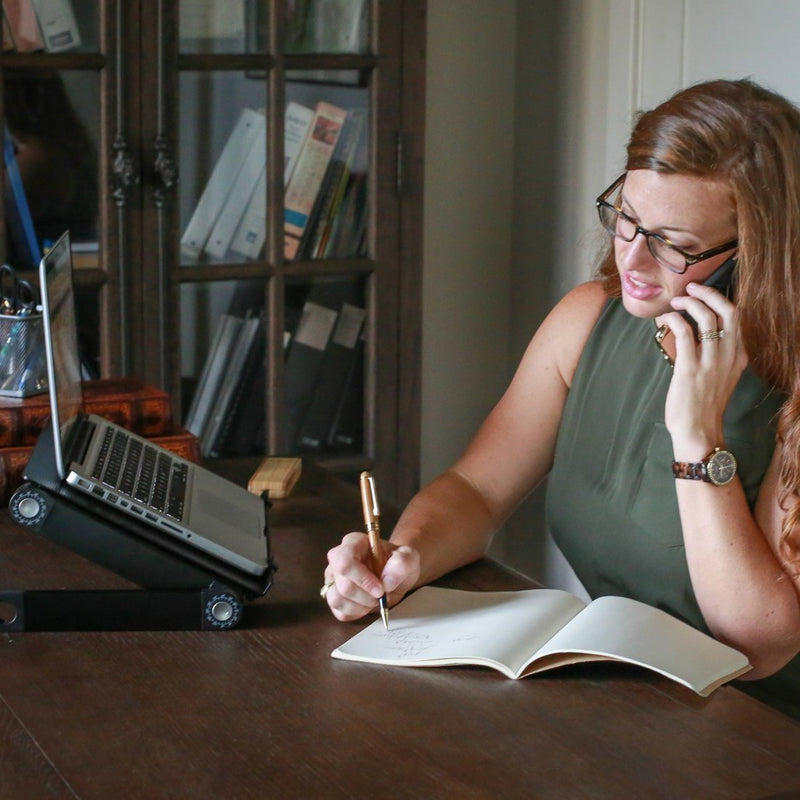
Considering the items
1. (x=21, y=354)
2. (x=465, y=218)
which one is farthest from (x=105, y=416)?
(x=465, y=218)

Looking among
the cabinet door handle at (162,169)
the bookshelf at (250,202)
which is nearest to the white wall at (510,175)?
the bookshelf at (250,202)

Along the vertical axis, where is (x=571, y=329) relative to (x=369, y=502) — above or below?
above

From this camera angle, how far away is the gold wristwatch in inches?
58.7

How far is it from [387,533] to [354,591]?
34 centimetres

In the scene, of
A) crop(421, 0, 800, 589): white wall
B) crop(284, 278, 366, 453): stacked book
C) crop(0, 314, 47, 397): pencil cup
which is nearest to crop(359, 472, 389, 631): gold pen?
crop(0, 314, 47, 397): pencil cup

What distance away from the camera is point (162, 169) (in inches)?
97.3

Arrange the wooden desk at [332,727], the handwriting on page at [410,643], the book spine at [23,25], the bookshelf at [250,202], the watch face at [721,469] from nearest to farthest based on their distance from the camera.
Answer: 1. the wooden desk at [332,727]
2. the handwriting on page at [410,643]
3. the watch face at [721,469]
4. the book spine at [23,25]
5. the bookshelf at [250,202]

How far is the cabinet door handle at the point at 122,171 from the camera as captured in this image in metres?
2.43

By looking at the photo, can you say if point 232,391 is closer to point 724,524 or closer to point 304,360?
point 304,360

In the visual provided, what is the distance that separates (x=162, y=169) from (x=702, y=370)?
132cm

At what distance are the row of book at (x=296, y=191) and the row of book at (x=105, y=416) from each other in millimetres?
666

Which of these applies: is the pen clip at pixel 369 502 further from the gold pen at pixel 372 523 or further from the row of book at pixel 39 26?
the row of book at pixel 39 26

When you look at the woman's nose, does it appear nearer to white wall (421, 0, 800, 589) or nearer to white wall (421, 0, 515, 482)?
white wall (421, 0, 800, 589)

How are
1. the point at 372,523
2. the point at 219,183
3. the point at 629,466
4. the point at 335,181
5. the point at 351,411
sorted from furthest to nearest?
the point at 351,411
the point at 335,181
the point at 219,183
the point at 629,466
the point at 372,523
